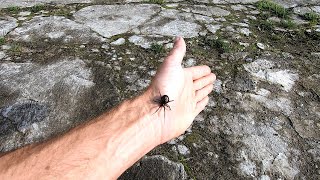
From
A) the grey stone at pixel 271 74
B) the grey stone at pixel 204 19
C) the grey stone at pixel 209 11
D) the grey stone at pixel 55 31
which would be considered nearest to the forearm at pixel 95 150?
the grey stone at pixel 271 74

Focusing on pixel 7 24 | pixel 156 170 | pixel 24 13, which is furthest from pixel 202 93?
pixel 24 13

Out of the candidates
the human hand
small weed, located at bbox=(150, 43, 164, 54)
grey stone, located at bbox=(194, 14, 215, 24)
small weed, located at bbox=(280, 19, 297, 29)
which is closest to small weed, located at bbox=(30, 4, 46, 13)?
small weed, located at bbox=(150, 43, 164, 54)

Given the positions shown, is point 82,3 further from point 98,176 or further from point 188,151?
point 98,176

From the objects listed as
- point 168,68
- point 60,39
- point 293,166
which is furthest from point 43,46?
point 293,166

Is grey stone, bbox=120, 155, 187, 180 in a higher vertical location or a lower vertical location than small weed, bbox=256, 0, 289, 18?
lower

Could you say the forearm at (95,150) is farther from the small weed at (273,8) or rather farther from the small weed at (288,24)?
the small weed at (273,8)

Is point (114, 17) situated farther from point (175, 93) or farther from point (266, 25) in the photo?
point (175, 93)

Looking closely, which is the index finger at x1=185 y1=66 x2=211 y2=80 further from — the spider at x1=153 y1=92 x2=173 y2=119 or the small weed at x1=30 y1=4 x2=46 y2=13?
the small weed at x1=30 y1=4 x2=46 y2=13
